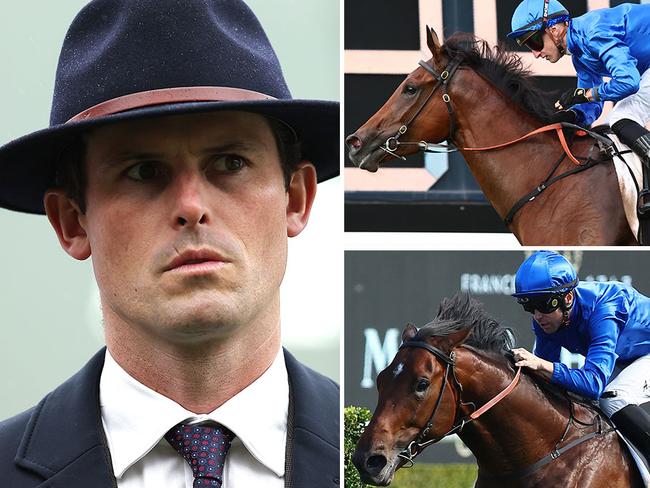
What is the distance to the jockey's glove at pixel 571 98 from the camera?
2.50 meters

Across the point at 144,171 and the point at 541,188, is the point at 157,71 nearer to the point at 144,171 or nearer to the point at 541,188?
the point at 144,171

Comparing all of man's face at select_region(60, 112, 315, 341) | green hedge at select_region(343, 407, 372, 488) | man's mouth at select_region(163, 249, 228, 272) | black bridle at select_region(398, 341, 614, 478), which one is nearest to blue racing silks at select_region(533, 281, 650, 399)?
black bridle at select_region(398, 341, 614, 478)

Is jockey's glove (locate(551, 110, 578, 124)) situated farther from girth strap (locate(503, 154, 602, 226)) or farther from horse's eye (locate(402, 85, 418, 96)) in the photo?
horse's eye (locate(402, 85, 418, 96))

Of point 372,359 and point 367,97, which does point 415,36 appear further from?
point 372,359

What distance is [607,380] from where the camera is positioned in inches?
76.3

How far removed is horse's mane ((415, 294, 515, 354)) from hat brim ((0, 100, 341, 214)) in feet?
1.18

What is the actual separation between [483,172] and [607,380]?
3.88ft

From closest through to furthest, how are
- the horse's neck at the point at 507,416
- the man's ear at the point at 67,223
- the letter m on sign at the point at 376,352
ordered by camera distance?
the man's ear at the point at 67,223 → the letter m on sign at the point at 376,352 → the horse's neck at the point at 507,416

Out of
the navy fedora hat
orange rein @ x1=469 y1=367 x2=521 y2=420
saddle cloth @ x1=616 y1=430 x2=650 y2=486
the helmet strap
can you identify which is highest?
the navy fedora hat

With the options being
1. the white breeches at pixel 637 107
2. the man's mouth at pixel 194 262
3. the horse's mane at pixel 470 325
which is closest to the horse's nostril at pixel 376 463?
the horse's mane at pixel 470 325

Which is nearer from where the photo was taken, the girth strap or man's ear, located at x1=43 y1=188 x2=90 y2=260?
man's ear, located at x1=43 y1=188 x2=90 y2=260

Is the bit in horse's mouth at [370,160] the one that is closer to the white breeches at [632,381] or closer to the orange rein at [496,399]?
the orange rein at [496,399]

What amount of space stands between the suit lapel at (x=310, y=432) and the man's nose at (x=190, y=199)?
15.6 inches

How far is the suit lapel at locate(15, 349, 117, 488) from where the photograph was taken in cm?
162
